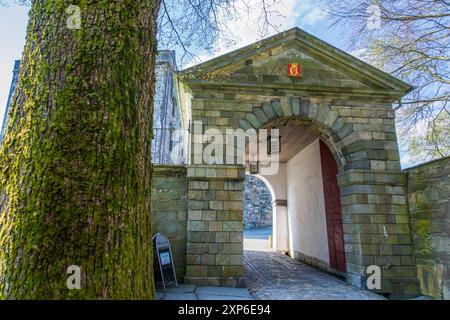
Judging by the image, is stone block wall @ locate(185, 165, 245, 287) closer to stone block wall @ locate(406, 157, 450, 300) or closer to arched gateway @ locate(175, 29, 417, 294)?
arched gateway @ locate(175, 29, 417, 294)

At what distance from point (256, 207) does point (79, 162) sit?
20.8 metres

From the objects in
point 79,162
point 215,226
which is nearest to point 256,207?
point 215,226

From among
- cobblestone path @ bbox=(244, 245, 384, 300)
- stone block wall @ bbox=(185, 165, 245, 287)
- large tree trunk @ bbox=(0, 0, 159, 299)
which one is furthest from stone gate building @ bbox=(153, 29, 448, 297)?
large tree trunk @ bbox=(0, 0, 159, 299)

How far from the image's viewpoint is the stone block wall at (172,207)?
5.20 metres

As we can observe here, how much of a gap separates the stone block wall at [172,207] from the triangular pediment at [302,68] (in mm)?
2072

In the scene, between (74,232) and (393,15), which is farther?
(393,15)

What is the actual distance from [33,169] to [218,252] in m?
4.18

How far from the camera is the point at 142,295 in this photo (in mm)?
1501

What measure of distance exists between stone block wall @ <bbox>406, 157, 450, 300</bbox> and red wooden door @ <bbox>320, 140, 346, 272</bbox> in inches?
54.6

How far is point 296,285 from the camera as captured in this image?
534 cm

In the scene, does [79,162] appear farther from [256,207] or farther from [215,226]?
[256,207]

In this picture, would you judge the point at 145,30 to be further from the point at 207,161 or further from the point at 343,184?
the point at 343,184

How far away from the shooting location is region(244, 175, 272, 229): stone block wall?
70.7 feet

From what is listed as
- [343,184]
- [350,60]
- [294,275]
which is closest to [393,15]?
[350,60]
